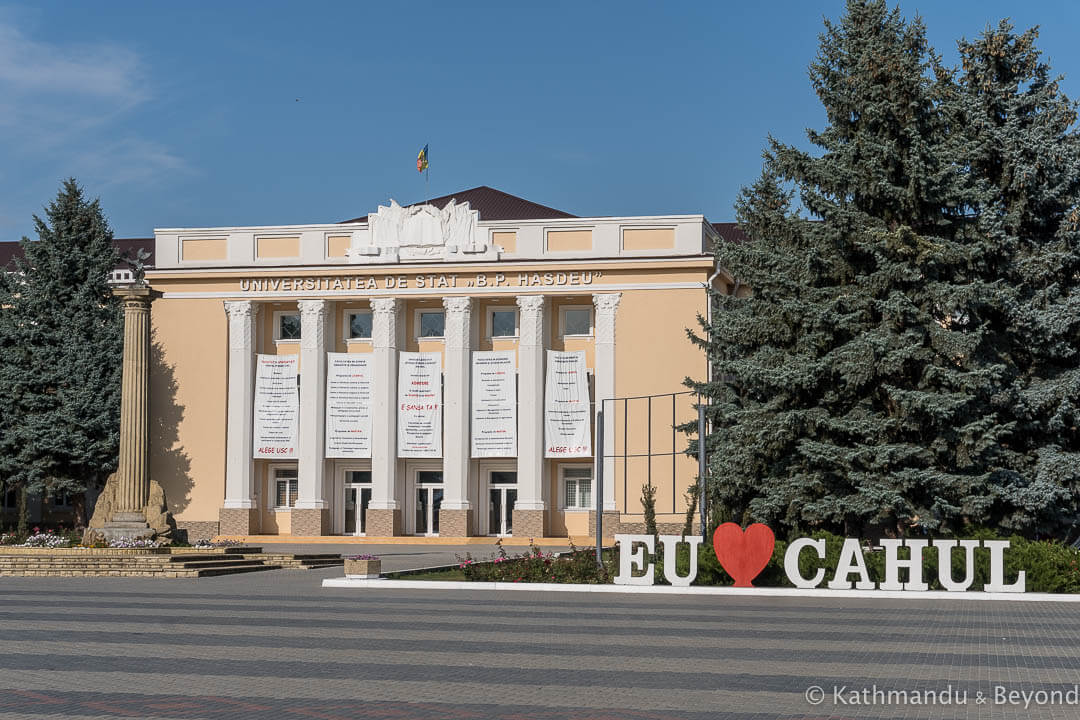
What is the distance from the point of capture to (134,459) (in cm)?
3659

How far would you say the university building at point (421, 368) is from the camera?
166 ft

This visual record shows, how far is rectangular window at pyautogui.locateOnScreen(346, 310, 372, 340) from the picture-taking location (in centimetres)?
5453

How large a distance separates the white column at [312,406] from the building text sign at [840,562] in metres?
28.8

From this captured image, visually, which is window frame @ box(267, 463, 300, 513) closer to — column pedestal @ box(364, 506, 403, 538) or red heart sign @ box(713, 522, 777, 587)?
column pedestal @ box(364, 506, 403, 538)

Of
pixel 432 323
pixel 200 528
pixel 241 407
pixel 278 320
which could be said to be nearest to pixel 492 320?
pixel 432 323

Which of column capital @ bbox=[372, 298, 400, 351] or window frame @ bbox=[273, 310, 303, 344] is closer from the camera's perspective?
column capital @ bbox=[372, 298, 400, 351]

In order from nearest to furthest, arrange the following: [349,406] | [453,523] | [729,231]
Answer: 1. [453,523]
2. [349,406]
3. [729,231]

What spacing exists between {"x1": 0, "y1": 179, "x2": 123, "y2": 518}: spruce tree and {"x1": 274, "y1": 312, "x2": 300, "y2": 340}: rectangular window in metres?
6.22

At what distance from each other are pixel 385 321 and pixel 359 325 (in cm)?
282

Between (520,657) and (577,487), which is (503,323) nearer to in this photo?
(577,487)

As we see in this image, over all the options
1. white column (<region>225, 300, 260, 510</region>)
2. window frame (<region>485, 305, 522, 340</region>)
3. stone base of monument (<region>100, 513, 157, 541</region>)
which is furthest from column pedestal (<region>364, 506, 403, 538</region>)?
stone base of monument (<region>100, 513, 157, 541</region>)

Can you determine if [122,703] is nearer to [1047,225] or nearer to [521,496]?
[1047,225]

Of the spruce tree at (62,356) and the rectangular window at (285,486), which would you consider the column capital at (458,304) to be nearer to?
the rectangular window at (285,486)

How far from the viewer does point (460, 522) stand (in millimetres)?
50656
